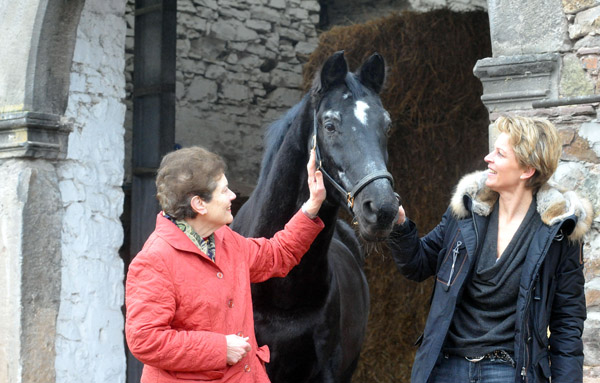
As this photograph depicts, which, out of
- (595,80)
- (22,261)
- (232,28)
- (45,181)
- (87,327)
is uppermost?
(232,28)

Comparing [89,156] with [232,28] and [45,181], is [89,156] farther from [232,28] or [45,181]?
[232,28]

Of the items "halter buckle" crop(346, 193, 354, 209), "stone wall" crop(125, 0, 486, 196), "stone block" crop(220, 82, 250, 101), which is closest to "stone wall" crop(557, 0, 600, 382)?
"halter buckle" crop(346, 193, 354, 209)

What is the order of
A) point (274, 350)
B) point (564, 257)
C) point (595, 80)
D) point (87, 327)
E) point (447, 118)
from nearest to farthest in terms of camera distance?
1. point (564, 257)
2. point (595, 80)
3. point (274, 350)
4. point (87, 327)
5. point (447, 118)

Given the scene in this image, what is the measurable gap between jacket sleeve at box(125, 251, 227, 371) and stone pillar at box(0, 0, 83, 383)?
2.02 metres

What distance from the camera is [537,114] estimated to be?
112 inches

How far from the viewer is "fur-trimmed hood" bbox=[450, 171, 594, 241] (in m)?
2.14

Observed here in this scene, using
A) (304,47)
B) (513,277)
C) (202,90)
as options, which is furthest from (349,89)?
(304,47)

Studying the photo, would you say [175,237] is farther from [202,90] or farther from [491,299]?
[202,90]

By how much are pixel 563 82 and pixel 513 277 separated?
40.0 inches

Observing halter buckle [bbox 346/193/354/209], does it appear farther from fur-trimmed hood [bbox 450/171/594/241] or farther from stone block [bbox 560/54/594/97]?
stone block [bbox 560/54/594/97]

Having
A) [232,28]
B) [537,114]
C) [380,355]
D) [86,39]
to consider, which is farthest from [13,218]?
[232,28]

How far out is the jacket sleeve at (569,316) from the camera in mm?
2148

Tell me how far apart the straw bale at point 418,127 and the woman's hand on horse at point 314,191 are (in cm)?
344

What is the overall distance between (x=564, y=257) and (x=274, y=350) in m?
1.30
